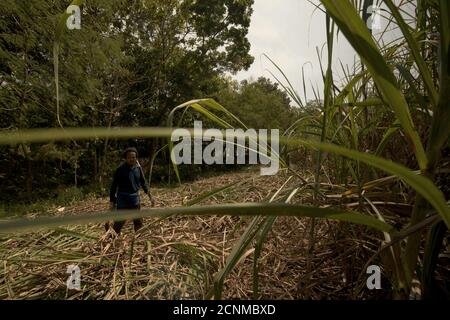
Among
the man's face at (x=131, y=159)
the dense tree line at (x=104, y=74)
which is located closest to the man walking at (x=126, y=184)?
the man's face at (x=131, y=159)

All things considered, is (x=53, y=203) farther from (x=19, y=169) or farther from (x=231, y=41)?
(x=231, y=41)

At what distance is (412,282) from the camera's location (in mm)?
332

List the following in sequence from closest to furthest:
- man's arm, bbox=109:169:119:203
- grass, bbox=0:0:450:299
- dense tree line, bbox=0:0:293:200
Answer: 1. grass, bbox=0:0:450:299
2. man's arm, bbox=109:169:119:203
3. dense tree line, bbox=0:0:293:200

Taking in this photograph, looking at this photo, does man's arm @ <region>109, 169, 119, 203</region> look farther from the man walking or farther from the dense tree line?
the dense tree line

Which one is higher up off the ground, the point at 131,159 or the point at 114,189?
the point at 131,159

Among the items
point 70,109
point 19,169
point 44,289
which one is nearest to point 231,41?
point 70,109

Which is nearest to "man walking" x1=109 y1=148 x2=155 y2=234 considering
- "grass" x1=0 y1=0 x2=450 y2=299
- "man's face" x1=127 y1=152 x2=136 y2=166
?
"man's face" x1=127 y1=152 x2=136 y2=166

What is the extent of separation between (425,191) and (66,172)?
12015 millimetres

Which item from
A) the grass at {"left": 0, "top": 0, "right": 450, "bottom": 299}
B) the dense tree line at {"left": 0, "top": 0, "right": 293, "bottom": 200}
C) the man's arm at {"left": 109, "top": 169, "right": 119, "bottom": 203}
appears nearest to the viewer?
the grass at {"left": 0, "top": 0, "right": 450, "bottom": 299}

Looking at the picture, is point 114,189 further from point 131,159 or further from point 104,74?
point 104,74

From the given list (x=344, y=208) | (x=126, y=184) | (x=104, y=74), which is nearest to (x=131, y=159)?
(x=126, y=184)

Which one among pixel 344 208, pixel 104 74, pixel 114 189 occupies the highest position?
pixel 104 74

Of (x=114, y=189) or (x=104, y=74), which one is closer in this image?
(x=114, y=189)

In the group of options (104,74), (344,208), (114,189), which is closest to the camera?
(344,208)
